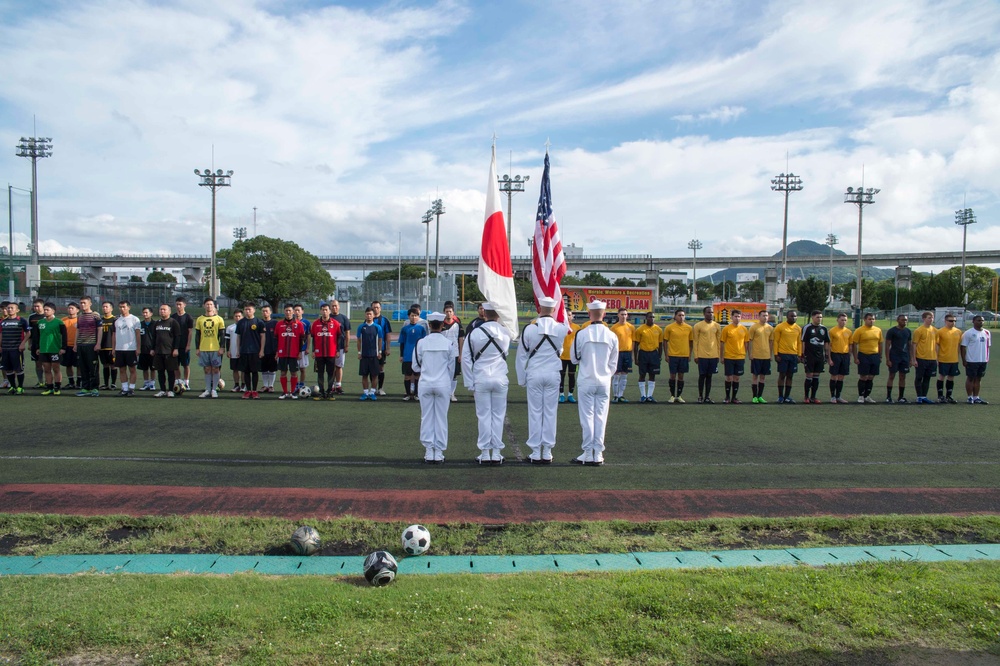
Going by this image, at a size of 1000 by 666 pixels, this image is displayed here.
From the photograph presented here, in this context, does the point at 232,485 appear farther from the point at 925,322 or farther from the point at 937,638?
the point at 925,322

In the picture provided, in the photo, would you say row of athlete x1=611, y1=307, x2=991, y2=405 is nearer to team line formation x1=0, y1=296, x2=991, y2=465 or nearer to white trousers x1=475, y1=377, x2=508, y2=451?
team line formation x1=0, y1=296, x2=991, y2=465

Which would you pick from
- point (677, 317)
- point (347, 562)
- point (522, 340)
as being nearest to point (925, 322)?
point (677, 317)

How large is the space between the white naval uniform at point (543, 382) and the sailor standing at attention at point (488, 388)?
1.19ft

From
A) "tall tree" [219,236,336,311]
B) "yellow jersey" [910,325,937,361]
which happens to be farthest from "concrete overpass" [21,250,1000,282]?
"yellow jersey" [910,325,937,361]

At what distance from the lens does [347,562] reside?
4.88 m

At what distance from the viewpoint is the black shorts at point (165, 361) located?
1245 cm

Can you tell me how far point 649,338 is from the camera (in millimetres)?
13047

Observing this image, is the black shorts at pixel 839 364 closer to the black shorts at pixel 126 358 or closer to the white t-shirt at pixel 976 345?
the white t-shirt at pixel 976 345

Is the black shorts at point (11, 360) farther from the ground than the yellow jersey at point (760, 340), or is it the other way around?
the yellow jersey at point (760, 340)

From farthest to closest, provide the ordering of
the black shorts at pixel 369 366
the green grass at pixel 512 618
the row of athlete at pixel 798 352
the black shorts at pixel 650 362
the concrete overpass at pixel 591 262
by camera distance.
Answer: the concrete overpass at pixel 591 262, the black shorts at pixel 650 362, the row of athlete at pixel 798 352, the black shorts at pixel 369 366, the green grass at pixel 512 618

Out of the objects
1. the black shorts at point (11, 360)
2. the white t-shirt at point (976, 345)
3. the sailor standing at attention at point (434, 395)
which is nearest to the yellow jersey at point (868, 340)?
the white t-shirt at point (976, 345)

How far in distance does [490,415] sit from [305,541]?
3.26 metres

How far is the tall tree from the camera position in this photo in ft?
169

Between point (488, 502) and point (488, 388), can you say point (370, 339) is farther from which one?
point (488, 502)
